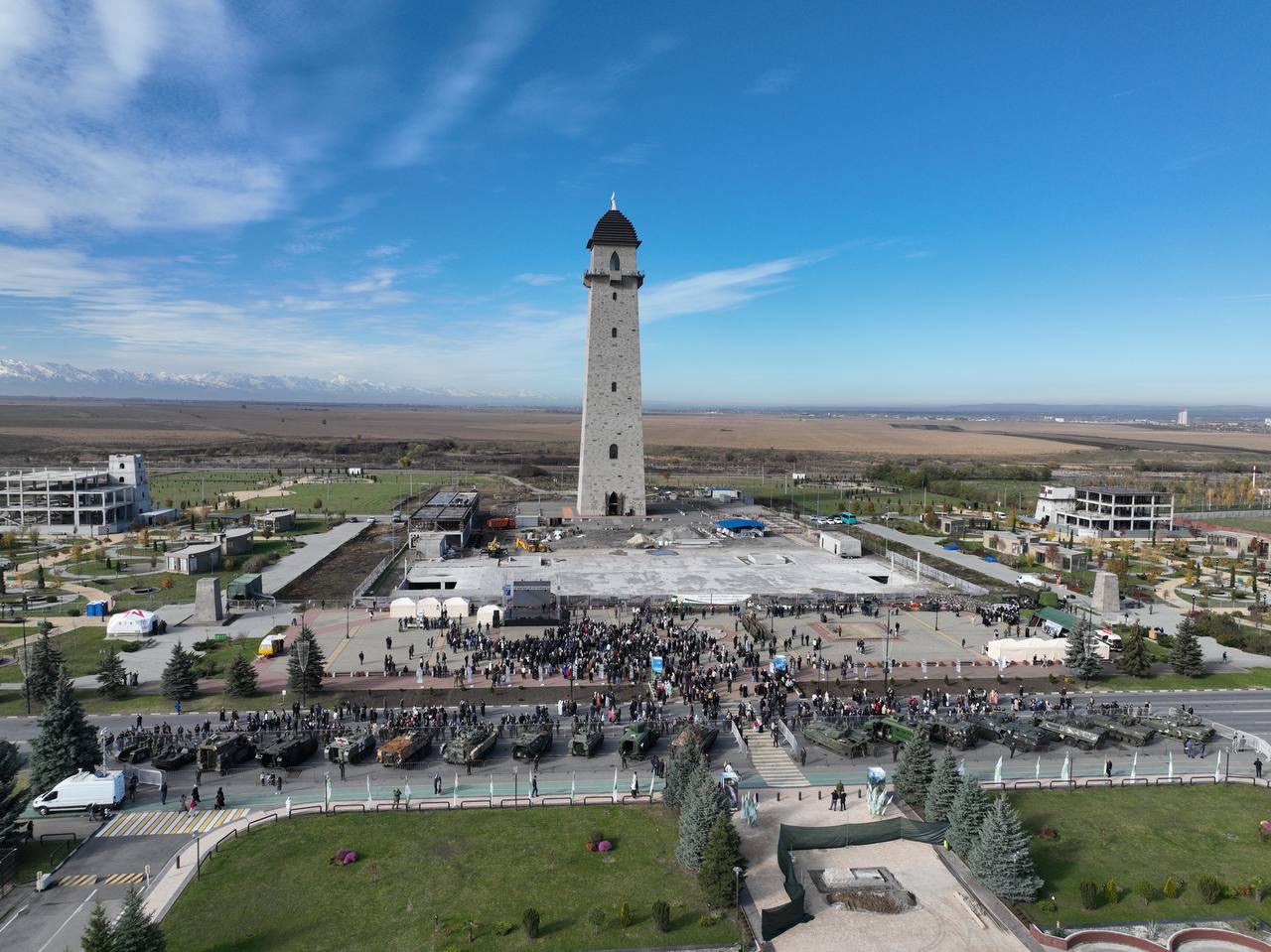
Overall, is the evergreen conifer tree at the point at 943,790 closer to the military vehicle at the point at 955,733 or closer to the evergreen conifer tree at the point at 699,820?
the military vehicle at the point at 955,733

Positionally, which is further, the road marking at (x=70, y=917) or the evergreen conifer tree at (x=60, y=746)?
the evergreen conifer tree at (x=60, y=746)

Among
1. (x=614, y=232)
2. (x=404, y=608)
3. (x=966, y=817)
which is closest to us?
(x=966, y=817)

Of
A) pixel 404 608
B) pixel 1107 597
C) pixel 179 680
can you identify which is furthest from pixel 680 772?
pixel 1107 597

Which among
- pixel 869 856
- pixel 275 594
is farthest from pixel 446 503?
pixel 869 856

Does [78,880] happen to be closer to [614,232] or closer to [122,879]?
[122,879]

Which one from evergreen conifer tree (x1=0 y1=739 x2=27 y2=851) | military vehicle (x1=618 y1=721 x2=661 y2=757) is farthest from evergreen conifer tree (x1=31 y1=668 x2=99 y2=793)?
military vehicle (x1=618 y1=721 x2=661 y2=757)

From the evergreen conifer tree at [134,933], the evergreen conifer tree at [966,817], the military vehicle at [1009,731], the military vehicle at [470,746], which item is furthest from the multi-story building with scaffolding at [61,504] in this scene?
the evergreen conifer tree at [966,817]
